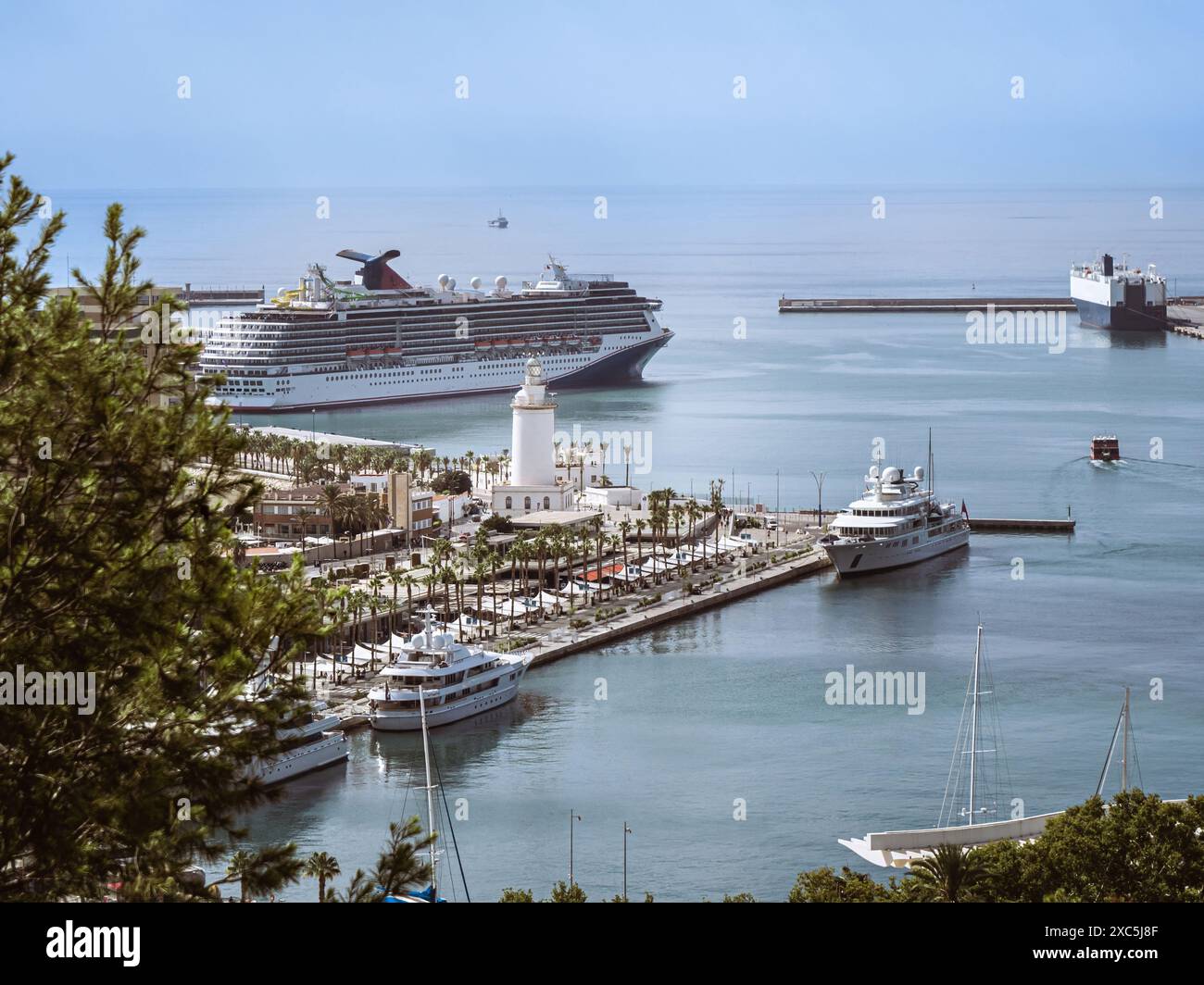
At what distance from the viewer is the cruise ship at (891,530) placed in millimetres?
29422

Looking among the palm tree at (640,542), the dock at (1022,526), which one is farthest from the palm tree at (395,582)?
the dock at (1022,526)

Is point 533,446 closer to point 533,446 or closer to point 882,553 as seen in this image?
point 533,446

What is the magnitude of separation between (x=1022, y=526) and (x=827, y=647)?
32.6 feet

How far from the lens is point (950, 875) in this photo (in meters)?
11.2

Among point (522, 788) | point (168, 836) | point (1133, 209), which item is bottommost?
point (522, 788)

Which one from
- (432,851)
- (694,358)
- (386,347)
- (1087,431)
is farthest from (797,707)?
(694,358)

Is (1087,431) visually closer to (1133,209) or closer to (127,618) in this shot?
(127,618)

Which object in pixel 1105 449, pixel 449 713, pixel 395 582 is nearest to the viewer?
pixel 449 713

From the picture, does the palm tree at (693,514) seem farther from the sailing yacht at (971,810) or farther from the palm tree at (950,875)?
the palm tree at (950,875)

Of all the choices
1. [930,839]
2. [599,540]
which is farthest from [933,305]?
[930,839]

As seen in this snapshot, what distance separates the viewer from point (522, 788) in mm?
16953

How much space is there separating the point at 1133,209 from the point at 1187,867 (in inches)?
7654

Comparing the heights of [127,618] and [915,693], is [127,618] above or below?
above

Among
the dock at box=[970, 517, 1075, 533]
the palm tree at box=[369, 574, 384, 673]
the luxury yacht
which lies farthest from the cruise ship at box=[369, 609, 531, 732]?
the dock at box=[970, 517, 1075, 533]
